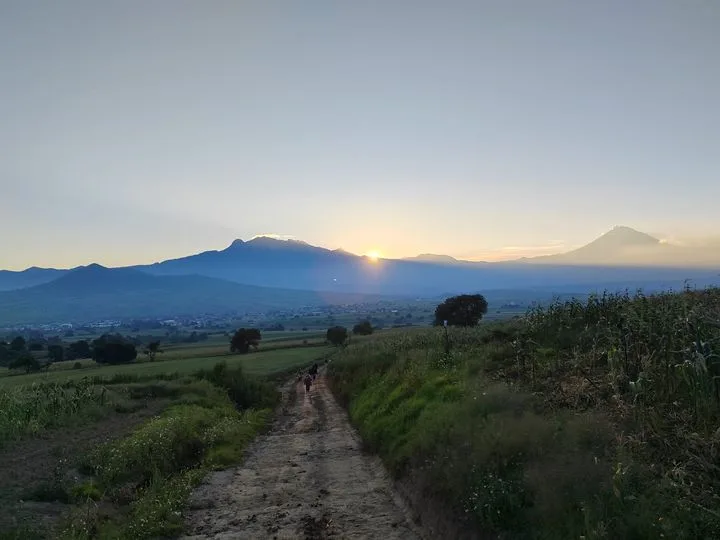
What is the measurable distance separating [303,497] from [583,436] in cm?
906

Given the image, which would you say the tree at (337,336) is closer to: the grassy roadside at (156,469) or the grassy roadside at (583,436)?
the grassy roadside at (156,469)

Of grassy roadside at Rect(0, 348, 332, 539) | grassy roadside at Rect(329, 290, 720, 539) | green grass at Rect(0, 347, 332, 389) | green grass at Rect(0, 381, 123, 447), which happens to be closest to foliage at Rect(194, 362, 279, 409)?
grassy roadside at Rect(0, 348, 332, 539)

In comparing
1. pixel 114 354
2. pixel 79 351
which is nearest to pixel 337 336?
pixel 114 354

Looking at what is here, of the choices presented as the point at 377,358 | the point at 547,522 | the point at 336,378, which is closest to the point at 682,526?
the point at 547,522

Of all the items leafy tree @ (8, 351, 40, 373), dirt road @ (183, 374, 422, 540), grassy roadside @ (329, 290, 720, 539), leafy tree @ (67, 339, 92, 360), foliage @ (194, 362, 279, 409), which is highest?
grassy roadside @ (329, 290, 720, 539)

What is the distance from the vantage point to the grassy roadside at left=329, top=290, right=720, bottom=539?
850 centimetres

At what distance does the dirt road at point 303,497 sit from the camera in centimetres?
1388

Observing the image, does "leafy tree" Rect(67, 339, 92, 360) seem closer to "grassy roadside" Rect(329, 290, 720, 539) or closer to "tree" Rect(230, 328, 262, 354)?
"tree" Rect(230, 328, 262, 354)

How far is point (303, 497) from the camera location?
54.9 feet

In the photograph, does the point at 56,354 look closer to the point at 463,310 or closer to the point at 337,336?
the point at 337,336

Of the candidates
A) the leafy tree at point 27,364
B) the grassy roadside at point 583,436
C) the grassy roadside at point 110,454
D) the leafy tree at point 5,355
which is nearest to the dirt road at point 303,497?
the grassy roadside at point 110,454

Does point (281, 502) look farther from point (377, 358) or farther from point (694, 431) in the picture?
point (377, 358)

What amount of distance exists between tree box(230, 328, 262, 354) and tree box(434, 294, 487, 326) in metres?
38.6

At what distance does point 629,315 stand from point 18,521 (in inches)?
681
